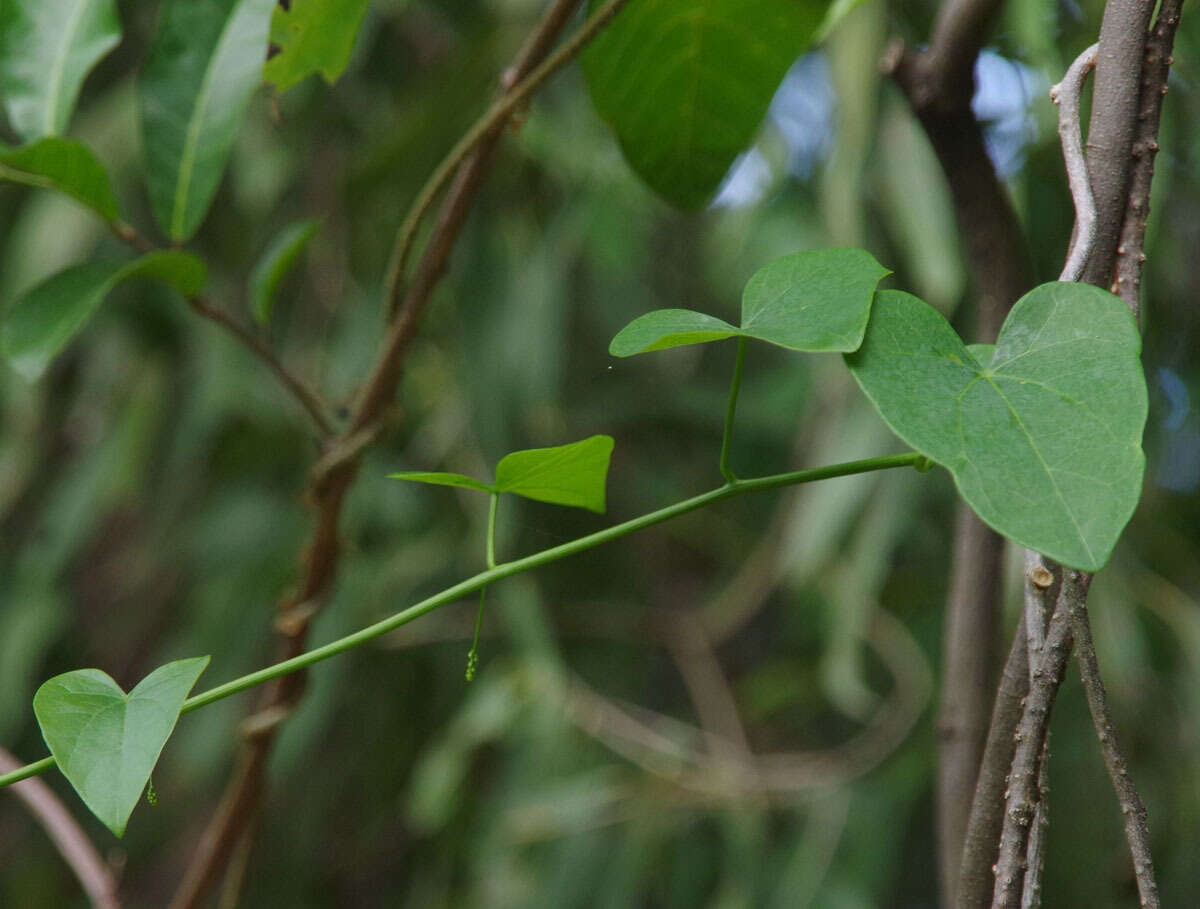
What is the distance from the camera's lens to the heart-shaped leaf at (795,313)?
0.19 meters

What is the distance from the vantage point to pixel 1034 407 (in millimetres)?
176

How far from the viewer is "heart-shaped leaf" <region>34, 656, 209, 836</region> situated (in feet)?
0.61

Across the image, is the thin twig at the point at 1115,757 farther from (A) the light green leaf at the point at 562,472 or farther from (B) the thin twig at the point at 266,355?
(B) the thin twig at the point at 266,355

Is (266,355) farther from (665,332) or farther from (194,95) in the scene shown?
(665,332)

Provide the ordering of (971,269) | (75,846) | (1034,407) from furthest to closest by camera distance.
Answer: (75,846) < (971,269) < (1034,407)

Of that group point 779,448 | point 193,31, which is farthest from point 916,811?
point 193,31

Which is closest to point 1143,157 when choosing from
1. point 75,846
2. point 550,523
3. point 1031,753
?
point 1031,753

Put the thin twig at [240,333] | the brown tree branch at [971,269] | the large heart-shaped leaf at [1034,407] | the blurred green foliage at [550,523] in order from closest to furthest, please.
Answer: the large heart-shaped leaf at [1034,407], the brown tree branch at [971,269], the thin twig at [240,333], the blurred green foliage at [550,523]

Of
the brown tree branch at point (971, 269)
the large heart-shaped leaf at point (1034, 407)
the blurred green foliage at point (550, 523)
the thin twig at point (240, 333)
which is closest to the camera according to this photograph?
the large heart-shaped leaf at point (1034, 407)

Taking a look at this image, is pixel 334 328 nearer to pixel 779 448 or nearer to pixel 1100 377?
pixel 779 448

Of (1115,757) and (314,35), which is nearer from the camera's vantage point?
(1115,757)

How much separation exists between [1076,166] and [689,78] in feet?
0.56

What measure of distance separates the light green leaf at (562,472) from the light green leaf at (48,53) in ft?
0.89

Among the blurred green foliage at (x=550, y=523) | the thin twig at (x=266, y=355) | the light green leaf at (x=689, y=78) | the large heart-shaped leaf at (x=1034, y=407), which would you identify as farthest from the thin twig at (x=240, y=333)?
the blurred green foliage at (x=550, y=523)
